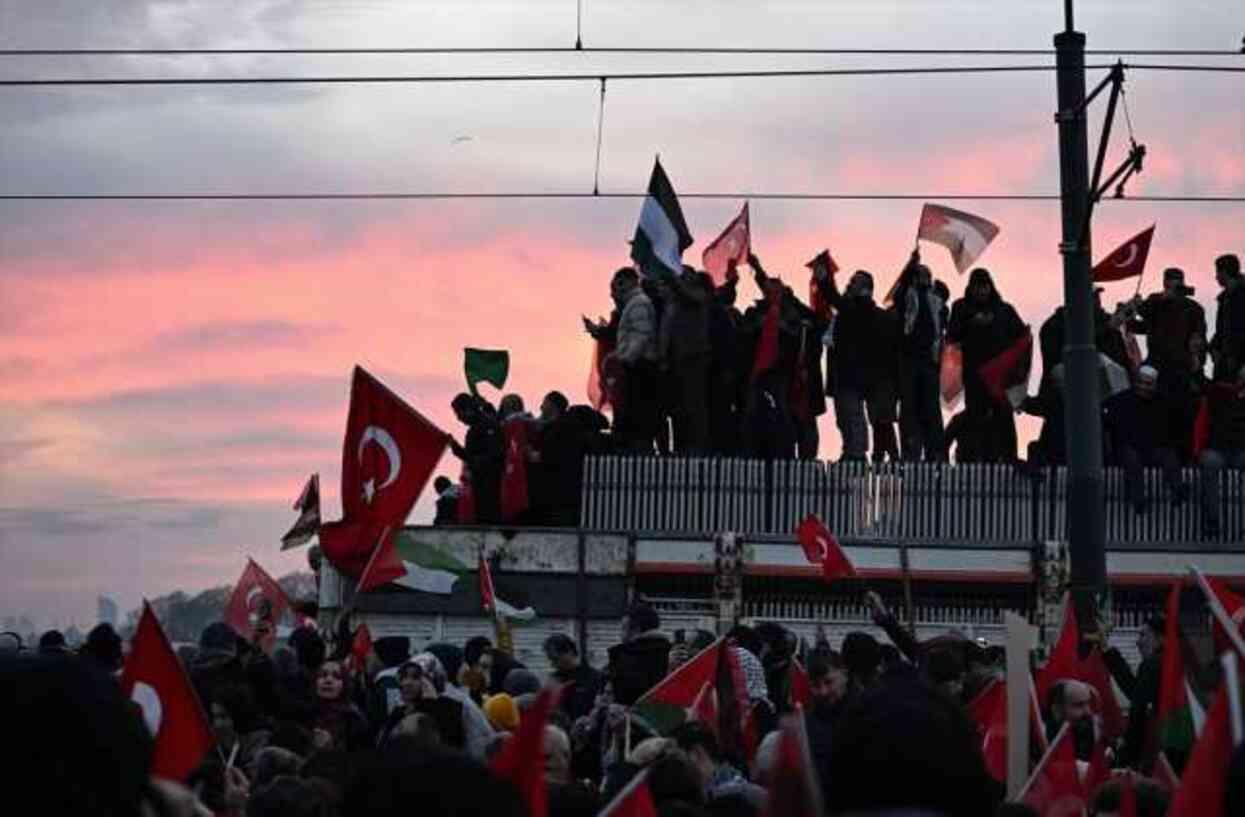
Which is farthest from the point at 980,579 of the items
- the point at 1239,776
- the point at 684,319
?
the point at 1239,776

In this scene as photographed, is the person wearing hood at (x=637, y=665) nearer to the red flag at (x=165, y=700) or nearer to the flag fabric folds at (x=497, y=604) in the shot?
the flag fabric folds at (x=497, y=604)

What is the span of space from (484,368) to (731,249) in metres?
2.67

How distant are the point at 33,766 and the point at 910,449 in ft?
70.2

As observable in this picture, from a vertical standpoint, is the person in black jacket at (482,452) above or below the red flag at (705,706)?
above

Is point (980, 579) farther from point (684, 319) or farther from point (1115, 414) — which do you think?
point (684, 319)

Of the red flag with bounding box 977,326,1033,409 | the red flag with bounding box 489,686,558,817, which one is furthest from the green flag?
the red flag with bounding box 489,686,558,817

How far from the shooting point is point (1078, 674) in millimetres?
14539

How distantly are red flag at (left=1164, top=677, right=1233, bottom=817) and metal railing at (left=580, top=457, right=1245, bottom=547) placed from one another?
1905cm

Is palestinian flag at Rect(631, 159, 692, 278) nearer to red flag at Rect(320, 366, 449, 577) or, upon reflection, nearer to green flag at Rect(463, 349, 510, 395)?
green flag at Rect(463, 349, 510, 395)

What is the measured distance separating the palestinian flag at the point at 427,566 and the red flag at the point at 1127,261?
5.57 meters

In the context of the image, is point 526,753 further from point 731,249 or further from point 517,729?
point 731,249

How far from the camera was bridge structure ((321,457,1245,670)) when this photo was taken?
82.0ft

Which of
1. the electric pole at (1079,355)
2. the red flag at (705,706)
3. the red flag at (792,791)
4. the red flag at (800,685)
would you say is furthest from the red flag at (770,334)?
the red flag at (792,791)

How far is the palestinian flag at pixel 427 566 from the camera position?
2355 cm
